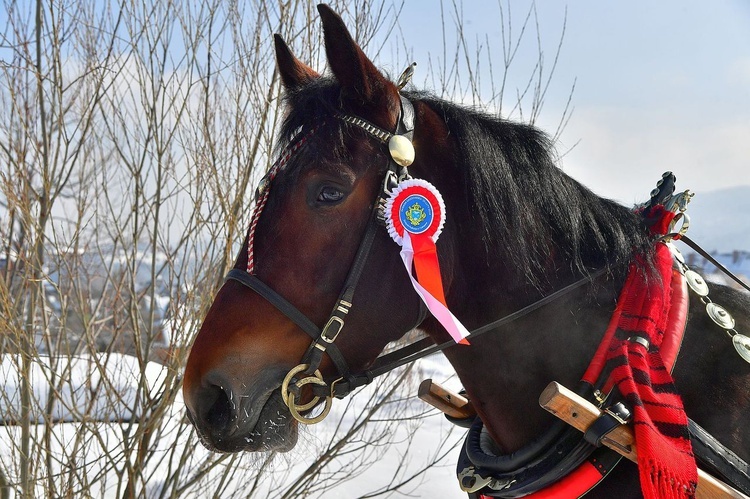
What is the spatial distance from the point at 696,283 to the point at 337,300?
3.20 feet

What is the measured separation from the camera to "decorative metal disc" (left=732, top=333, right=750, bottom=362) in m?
1.49

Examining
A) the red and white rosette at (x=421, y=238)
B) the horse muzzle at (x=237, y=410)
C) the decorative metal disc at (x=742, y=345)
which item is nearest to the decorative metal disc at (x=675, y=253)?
the decorative metal disc at (x=742, y=345)

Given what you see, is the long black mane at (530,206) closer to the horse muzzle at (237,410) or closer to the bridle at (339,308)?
the bridle at (339,308)

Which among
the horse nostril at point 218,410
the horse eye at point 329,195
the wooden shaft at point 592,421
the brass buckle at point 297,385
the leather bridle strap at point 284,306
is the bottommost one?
the wooden shaft at point 592,421

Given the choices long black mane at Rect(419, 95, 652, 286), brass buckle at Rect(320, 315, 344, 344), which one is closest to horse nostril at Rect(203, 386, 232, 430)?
brass buckle at Rect(320, 315, 344, 344)

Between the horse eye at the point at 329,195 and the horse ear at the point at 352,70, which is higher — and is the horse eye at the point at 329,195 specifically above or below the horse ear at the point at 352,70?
below

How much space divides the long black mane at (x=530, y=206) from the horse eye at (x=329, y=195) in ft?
1.04

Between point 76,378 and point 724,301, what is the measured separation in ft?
12.7

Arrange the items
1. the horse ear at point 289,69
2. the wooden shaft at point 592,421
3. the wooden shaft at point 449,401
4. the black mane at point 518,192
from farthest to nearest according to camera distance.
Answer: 1. the wooden shaft at point 449,401
2. the horse ear at point 289,69
3. the black mane at point 518,192
4. the wooden shaft at point 592,421

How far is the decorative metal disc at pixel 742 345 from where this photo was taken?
1485mm

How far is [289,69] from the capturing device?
176 cm

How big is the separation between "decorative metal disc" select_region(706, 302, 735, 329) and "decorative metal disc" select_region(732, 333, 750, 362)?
0.10 ft

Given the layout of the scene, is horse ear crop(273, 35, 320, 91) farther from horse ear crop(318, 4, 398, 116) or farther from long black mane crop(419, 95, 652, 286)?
long black mane crop(419, 95, 652, 286)

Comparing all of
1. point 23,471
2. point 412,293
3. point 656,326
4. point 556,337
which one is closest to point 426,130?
point 412,293
